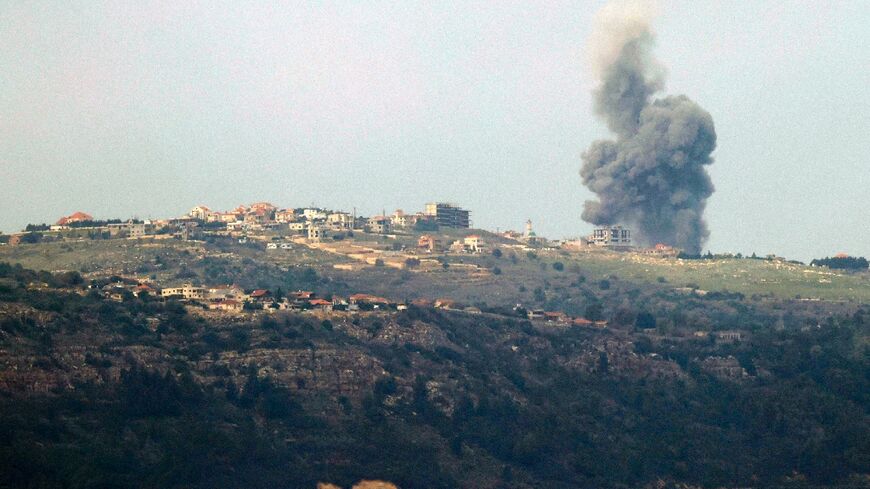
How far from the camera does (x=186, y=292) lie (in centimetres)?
16300

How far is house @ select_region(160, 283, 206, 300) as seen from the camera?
158 meters

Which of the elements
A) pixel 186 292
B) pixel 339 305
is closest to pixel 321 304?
pixel 339 305

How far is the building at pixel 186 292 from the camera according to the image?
520 feet

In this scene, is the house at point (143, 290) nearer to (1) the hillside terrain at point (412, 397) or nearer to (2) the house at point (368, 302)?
(1) the hillside terrain at point (412, 397)

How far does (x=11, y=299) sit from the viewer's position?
430ft

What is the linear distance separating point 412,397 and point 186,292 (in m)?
37.5

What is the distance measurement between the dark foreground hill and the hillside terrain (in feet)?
0.63

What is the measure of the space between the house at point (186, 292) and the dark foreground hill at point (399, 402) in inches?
416

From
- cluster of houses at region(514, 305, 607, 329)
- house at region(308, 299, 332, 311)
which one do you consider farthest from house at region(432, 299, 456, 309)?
house at region(308, 299, 332, 311)

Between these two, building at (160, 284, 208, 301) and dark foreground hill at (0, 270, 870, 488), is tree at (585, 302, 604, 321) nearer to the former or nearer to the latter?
dark foreground hill at (0, 270, 870, 488)

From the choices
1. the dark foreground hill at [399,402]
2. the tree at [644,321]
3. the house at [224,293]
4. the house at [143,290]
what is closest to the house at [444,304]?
the dark foreground hill at [399,402]

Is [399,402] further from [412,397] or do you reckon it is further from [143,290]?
[143,290]

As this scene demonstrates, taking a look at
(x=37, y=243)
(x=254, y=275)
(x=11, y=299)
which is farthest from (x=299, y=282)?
(x=11, y=299)

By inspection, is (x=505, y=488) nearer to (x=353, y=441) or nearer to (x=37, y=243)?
(x=353, y=441)
